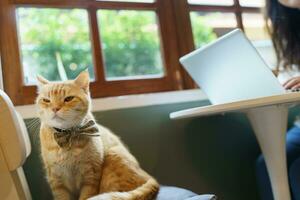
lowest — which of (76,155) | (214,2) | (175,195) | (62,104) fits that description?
(175,195)

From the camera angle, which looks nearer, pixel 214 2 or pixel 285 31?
pixel 285 31

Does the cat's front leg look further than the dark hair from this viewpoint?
No

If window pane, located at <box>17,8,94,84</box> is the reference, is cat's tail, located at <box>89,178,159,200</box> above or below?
below

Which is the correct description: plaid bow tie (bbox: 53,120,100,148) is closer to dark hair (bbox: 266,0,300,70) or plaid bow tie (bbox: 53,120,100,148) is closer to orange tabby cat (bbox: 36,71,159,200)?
orange tabby cat (bbox: 36,71,159,200)

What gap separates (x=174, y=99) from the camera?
1.51 m

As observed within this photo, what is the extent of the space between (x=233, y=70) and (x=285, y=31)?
22.9 inches

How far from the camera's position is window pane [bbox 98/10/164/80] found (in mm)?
1576

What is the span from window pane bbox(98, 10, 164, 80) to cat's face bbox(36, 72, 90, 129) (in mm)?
538

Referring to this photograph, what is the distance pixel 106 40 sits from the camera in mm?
1581

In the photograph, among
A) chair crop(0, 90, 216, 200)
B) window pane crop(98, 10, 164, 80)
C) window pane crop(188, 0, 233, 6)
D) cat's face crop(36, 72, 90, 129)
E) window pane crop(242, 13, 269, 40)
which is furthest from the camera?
window pane crop(242, 13, 269, 40)

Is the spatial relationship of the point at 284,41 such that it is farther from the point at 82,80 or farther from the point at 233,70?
the point at 82,80

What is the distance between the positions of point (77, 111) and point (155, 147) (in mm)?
545

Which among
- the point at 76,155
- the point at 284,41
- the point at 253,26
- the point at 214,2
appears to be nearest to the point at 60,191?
the point at 76,155

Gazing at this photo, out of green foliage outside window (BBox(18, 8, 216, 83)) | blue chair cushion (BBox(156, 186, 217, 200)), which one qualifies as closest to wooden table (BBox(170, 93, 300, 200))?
blue chair cushion (BBox(156, 186, 217, 200))
